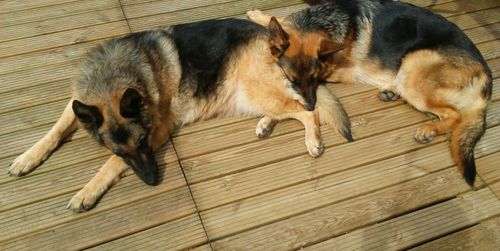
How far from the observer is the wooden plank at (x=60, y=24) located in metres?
4.31

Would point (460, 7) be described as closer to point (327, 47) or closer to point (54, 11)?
point (327, 47)

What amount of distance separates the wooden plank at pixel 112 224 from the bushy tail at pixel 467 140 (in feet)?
7.58

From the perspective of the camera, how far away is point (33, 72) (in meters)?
3.92

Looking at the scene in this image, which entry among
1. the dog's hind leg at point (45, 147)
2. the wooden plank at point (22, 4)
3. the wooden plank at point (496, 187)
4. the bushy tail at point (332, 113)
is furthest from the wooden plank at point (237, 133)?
the wooden plank at point (22, 4)

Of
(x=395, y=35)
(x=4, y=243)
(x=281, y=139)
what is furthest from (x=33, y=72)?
(x=395, y=35)

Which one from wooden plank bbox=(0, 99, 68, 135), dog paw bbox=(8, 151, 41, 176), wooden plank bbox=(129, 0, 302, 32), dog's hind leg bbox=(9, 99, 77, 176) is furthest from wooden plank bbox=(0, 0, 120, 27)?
dog paw bbox=(8, 151, 41, 176)

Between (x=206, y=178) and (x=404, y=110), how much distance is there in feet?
6.99

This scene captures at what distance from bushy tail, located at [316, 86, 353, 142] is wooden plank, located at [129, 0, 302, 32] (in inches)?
67.4

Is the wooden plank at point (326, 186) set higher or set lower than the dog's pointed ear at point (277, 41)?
lower

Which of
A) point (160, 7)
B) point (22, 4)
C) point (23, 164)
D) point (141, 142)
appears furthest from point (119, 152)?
point (22, 4)

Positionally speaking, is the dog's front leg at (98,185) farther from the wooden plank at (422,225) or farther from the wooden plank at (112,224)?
the wooden plank at (422,225)

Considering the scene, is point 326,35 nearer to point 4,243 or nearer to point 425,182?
point 425,182

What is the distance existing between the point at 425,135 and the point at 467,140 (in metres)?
0.34

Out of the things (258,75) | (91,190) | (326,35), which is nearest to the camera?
(91,190)
